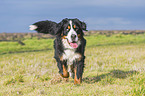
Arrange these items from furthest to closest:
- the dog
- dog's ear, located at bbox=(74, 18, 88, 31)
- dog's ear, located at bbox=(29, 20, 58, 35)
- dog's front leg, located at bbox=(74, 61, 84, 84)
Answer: dog's ear, located at bbox=(29, 20, 58, 35) < dog's front leg, located at bbox=(74, 61, 84, 84) < dog's ear, located at bbox=(74, 18, 88, 31) < the dog

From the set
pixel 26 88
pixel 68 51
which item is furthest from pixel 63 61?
pixel 26 88

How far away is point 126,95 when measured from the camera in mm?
4492

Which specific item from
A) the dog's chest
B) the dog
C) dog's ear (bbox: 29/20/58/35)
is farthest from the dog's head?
dog's ear (bbox: 29/20/58/35)

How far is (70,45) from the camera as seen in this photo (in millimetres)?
5152

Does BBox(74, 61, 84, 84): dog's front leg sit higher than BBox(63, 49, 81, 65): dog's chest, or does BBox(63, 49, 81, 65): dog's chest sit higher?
BBox(63, 49, 81, 65): dog's chest

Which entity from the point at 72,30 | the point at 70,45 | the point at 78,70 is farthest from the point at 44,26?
the point at 78,70

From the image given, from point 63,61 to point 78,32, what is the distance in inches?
37.4

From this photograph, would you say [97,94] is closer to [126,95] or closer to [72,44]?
[126,95]

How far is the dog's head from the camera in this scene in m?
4.82

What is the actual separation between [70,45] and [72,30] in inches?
17.9

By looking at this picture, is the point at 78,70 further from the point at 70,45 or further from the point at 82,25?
the point at 82,25

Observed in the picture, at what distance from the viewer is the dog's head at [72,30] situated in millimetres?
4824

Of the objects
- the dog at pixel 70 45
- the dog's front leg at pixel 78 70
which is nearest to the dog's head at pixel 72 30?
the dog at pixel 70 45

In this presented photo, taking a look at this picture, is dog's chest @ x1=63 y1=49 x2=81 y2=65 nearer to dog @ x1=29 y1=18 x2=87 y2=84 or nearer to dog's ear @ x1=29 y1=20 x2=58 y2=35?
dog @ x1=29 y1=18 x2=87 y2=84
